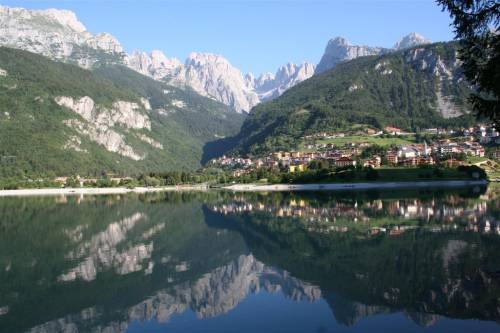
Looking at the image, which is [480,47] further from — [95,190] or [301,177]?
[95,190]

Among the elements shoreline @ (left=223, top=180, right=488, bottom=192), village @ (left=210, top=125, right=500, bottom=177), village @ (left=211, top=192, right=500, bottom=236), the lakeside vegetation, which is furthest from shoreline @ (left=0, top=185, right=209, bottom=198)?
village @ (left=211, top=192, right=500, bottom=236)

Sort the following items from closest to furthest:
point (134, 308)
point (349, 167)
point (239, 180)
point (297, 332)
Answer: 1. point (297, 332)
2. point (134, 308)
3. point (349, 167)
4. point (239, 180)

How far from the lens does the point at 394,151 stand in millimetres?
159000

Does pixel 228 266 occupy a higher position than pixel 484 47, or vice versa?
pixel 484 47

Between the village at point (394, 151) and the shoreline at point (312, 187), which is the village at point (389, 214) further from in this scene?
the village at point (394, 151)

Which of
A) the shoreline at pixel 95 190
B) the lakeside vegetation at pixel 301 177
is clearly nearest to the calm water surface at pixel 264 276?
the lakeside vegetation at pixel 301 177

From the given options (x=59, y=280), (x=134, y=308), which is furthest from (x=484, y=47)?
(x=59, y=280)

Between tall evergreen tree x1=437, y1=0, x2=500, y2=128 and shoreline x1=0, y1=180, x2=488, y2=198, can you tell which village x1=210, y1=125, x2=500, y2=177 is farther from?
tall evergreen tree x1=437, y1=0, x2=500, y2=128

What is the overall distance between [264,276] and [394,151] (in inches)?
5353

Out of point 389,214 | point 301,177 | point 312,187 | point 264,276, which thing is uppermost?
point 301,177

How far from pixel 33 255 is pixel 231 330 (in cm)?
2482

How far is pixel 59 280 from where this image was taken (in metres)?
30.4

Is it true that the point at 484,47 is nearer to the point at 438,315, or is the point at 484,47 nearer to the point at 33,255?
the point at 438,315

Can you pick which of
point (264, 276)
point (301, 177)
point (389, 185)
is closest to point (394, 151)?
point (301, 177)
